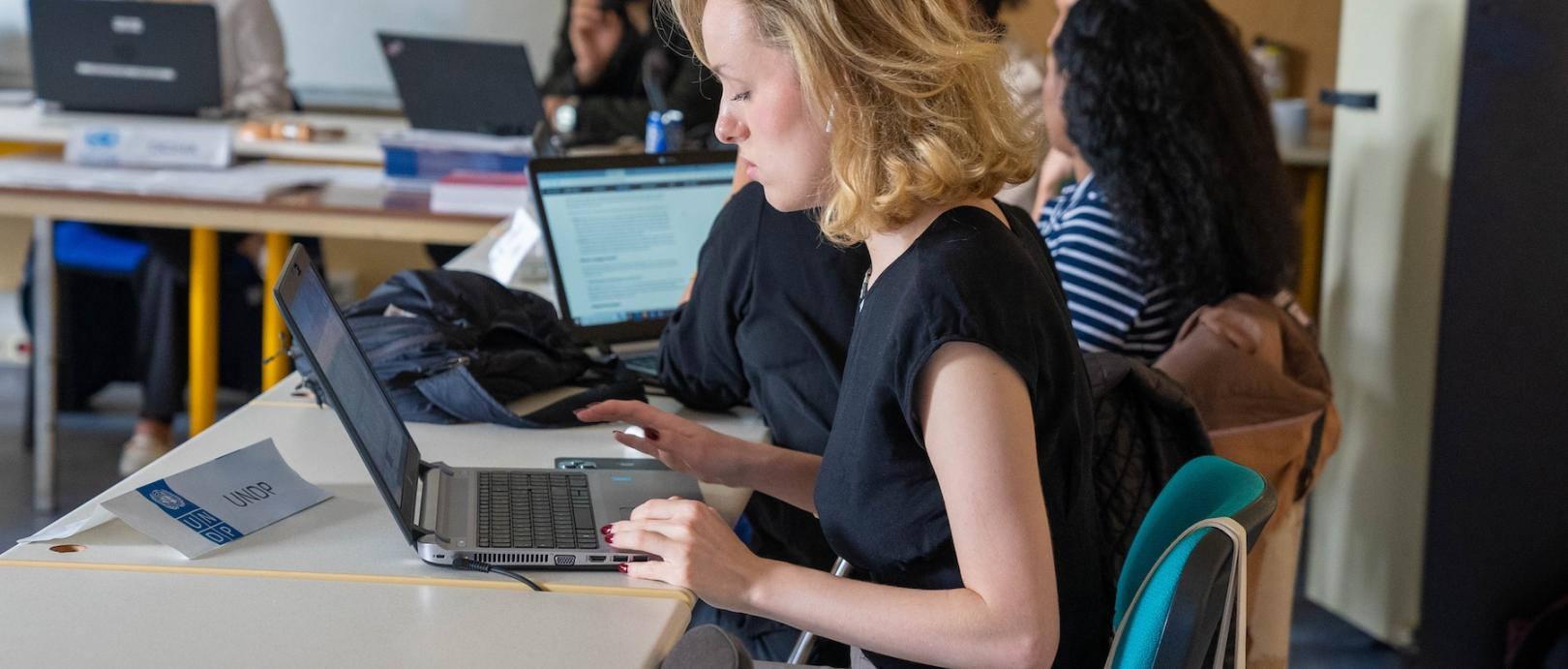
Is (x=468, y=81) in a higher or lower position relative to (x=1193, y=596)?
higher

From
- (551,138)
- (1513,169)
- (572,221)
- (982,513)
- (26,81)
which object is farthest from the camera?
(26,81)

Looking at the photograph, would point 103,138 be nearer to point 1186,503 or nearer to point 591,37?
point 591,37

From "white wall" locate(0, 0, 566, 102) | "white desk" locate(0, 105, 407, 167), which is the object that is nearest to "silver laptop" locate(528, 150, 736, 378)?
"white desk" locate(0, 105, 407, 167)

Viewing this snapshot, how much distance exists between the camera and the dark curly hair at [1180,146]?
2014 mm

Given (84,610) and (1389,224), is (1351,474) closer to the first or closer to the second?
(1389,224)

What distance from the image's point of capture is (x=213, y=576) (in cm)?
118

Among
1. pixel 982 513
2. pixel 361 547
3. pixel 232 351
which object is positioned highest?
pixel 982 513

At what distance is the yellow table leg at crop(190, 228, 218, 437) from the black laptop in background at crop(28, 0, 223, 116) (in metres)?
0.66

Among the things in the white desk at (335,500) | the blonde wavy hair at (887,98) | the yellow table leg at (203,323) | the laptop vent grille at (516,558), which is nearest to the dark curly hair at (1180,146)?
the white desk at (335,500)

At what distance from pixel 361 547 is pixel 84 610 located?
0.23 metres

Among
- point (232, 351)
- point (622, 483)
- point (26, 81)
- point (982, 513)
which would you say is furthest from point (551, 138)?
point (26, 81)

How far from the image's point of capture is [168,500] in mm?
1294

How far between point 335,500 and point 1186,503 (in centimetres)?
78

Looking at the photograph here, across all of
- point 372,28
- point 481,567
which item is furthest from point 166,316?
point 481,567
